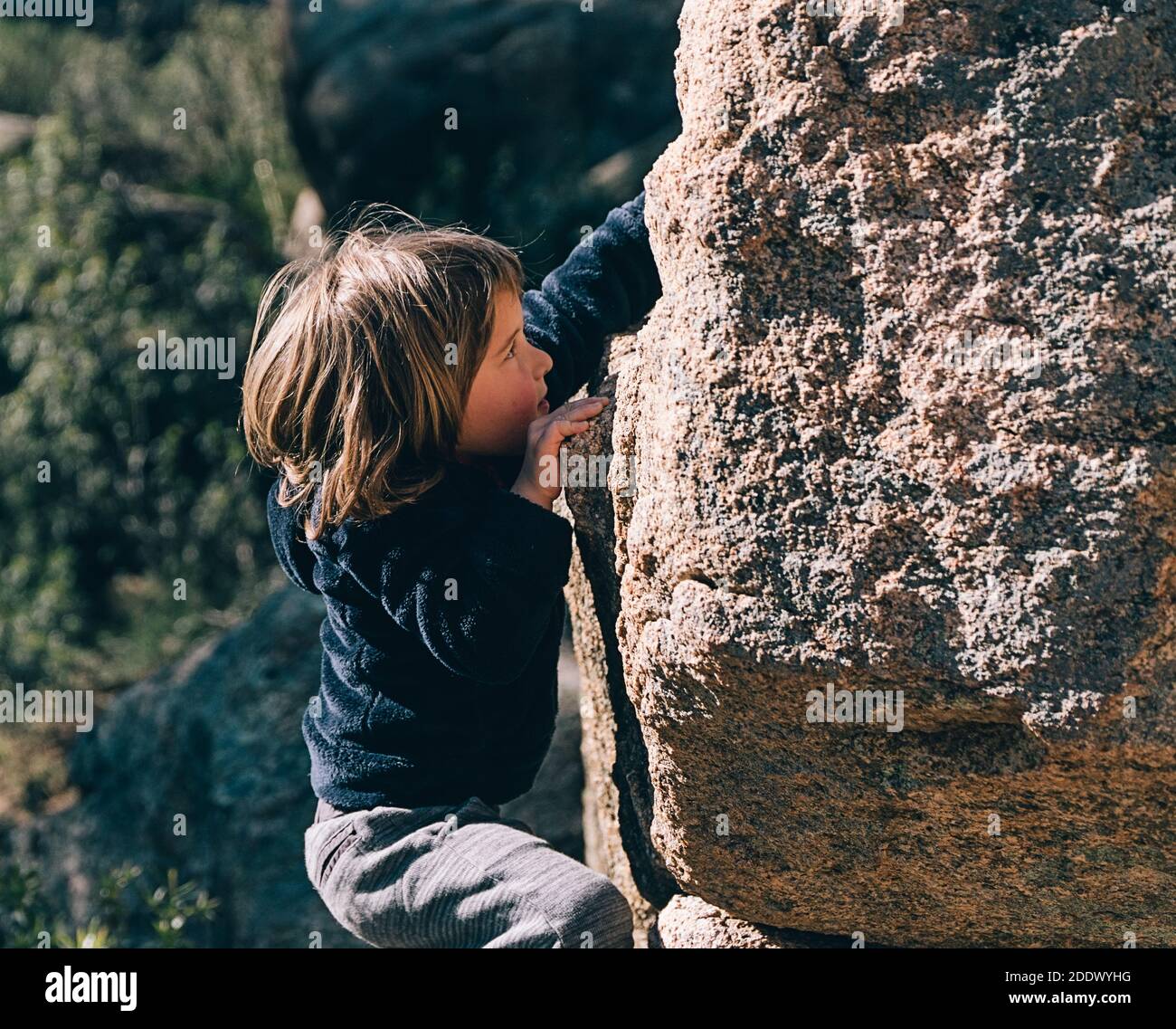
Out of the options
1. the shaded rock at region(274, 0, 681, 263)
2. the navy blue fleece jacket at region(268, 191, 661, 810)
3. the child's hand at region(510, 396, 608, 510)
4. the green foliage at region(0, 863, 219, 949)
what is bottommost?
the green foliage at region(0, 863, 219, 949)

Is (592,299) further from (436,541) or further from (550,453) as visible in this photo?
(436,541)

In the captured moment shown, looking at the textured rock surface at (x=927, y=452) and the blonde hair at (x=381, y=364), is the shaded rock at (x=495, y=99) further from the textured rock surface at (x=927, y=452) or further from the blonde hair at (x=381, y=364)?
the textured rock surface at (x=927, y=452)

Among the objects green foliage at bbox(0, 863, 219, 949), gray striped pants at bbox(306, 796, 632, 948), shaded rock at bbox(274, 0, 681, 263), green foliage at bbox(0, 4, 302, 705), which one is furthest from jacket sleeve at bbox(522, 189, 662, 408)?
shaded rock at bbox(274, 0, 681, 263)

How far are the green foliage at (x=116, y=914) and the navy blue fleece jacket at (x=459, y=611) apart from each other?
58.7 inches

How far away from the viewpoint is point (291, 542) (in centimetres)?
249

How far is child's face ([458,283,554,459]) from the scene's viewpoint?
2.31 m

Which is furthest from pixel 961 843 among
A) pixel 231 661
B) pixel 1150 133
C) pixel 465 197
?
pixel 465 197

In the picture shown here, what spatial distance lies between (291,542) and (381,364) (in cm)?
45

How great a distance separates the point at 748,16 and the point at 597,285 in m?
0.71

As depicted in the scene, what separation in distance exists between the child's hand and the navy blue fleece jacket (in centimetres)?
4

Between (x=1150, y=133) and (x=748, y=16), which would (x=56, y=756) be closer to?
(x=748, y=16)

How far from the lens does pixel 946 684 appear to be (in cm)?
180

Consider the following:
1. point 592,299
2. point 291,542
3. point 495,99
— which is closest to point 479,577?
point 291,542

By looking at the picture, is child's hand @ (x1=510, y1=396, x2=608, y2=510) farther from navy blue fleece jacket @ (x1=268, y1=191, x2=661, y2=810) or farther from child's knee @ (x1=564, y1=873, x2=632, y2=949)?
child's knee @ (x1=564, y1=873, x2=632, y2=949)
